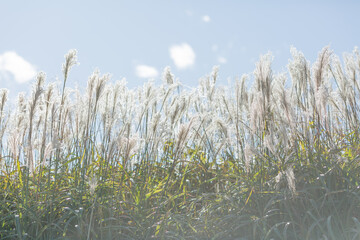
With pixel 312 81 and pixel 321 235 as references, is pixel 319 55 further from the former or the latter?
pixel 321 235

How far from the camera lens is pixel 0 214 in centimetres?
303

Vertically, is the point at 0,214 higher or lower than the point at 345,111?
lower

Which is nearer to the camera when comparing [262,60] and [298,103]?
[262,60]

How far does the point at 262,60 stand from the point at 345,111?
1379mm

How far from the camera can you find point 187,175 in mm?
3824

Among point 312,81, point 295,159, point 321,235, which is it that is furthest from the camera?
point 312,81

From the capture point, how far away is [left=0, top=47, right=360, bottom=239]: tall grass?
2.71m

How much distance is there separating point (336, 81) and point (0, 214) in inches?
136

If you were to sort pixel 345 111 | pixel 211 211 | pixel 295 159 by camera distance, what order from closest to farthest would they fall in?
pixel 211 211, pixel 295 159, pixel 345 111

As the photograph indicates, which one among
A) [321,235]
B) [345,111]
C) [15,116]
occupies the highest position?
[15,116]

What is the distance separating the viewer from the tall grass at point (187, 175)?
271 cm

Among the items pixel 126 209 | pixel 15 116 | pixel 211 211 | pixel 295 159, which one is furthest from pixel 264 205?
pixel 15 116

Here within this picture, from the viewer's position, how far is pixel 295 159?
3.20m

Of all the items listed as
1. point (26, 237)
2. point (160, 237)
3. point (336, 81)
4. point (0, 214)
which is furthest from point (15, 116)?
point (336, 81)
